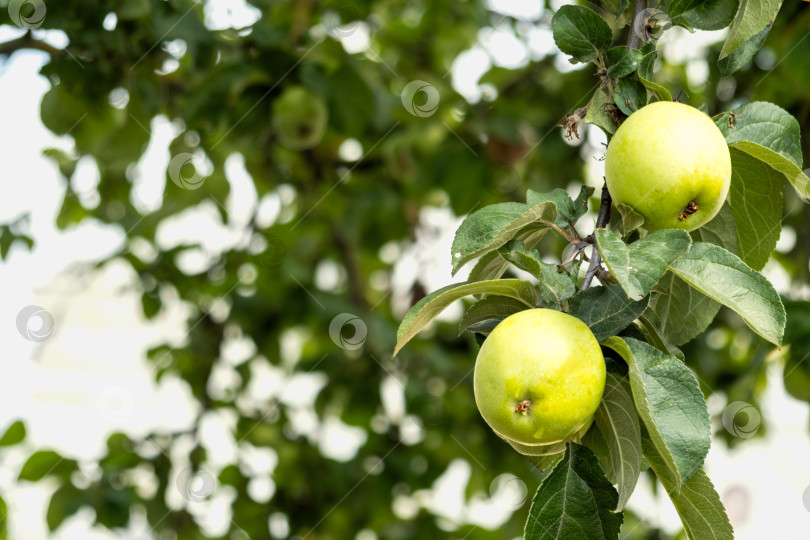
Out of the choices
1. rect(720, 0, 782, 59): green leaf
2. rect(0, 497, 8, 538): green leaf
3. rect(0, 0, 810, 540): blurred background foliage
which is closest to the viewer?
rect(720, 0, 782, 59): green leaf

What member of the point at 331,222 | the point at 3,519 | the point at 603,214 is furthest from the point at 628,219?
the point at 331,222

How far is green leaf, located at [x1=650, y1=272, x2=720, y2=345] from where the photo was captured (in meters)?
0.58

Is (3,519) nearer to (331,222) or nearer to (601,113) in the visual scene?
(331,222)

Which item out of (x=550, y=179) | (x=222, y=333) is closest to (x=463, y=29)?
(x=550, y=179)

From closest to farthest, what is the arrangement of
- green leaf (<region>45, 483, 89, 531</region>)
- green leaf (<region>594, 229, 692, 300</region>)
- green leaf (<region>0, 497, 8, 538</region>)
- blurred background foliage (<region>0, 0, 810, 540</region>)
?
1. green leaf (<region>594, 229, 692, 300</region>)
2. green leaf (<region>0, 497, 8, 538</region>)
3. blurred background foliage (<region>0, 0, 810, 540</region>)
4. green leaf (<region>45, 483, 89, 531</region>)

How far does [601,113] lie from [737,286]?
0.15 m

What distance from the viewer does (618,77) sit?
54 cm

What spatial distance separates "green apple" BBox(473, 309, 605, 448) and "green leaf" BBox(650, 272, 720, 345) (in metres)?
0.13

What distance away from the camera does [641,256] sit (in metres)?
0.44

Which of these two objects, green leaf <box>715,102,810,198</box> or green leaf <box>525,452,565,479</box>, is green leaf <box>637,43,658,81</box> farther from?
green leaf <box>525,452,565,479</box>

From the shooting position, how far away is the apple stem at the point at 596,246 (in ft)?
1.63

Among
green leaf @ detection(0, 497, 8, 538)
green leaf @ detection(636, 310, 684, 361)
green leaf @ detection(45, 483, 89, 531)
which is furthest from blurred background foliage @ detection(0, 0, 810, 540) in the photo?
green leaf @ detection(636, 310, 684, 361)

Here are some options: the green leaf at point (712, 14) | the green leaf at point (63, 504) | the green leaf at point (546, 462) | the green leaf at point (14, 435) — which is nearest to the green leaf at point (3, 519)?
the green leaf at point (63, 504)

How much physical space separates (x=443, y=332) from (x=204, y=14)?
0.95 meters
